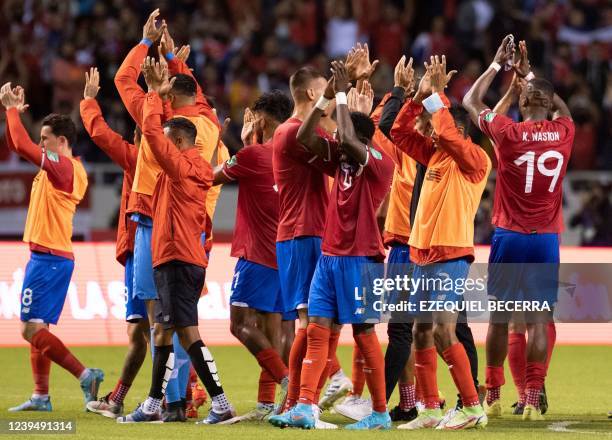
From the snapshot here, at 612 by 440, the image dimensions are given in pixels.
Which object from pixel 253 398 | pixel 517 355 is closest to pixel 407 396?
pixel 517 355

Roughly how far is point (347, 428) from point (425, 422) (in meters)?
0.59

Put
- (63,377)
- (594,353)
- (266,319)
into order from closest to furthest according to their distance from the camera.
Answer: (266,319) → (63,377) → (594,353)

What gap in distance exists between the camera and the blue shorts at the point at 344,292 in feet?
28.9

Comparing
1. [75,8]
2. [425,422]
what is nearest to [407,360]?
[425,422]

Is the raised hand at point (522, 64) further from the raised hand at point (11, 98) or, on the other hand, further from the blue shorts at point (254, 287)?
the raised hand at point (11, 98)

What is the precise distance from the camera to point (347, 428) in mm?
8891

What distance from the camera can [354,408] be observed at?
9852 mm

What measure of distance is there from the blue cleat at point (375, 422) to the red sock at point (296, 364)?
46cm

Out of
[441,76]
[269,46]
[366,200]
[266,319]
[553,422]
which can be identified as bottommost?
[553,422]

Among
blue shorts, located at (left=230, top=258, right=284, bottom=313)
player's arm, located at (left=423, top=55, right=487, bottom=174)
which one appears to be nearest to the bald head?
player's arm, located at (left=423, top=55, right=487, bottom=174)

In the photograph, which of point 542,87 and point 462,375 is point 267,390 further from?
point 542,87

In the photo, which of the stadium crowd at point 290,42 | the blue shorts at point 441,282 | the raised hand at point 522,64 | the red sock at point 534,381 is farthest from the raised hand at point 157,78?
the stadium crowd at point 290,42

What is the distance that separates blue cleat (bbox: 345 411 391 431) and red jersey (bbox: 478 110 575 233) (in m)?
1.92

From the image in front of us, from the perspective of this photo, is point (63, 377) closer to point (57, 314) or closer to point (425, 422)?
point (57, 314)
